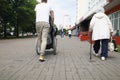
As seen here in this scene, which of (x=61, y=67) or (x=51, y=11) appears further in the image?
(x=51, y=11)

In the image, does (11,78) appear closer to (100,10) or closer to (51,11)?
(51,11)

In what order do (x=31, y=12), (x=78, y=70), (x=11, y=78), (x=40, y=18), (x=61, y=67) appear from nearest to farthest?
(x=11, y=78), (x=78, y=70), (x=61, y=67), (x=40, y=18), (x=31, y=12)

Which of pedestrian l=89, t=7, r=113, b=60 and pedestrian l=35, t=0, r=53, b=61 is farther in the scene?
pedestrian l=89, t=7, r=113, b=60

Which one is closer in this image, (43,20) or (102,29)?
(43,20)

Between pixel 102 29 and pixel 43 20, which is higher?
pixel 43 20

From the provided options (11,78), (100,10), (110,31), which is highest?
(100,10)

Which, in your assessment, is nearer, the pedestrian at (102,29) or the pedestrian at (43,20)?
the pedestrian at (43,20)

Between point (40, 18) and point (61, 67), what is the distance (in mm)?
2726

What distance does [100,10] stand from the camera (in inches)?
455

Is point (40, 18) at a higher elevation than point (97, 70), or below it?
higher

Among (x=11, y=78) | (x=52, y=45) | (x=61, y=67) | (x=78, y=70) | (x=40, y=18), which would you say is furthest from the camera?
(x=52, y=45)

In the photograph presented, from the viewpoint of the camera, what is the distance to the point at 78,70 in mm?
8109

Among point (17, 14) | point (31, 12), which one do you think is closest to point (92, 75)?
point (17, 14)

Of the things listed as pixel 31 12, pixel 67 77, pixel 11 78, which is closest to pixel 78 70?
pixel 67 77
